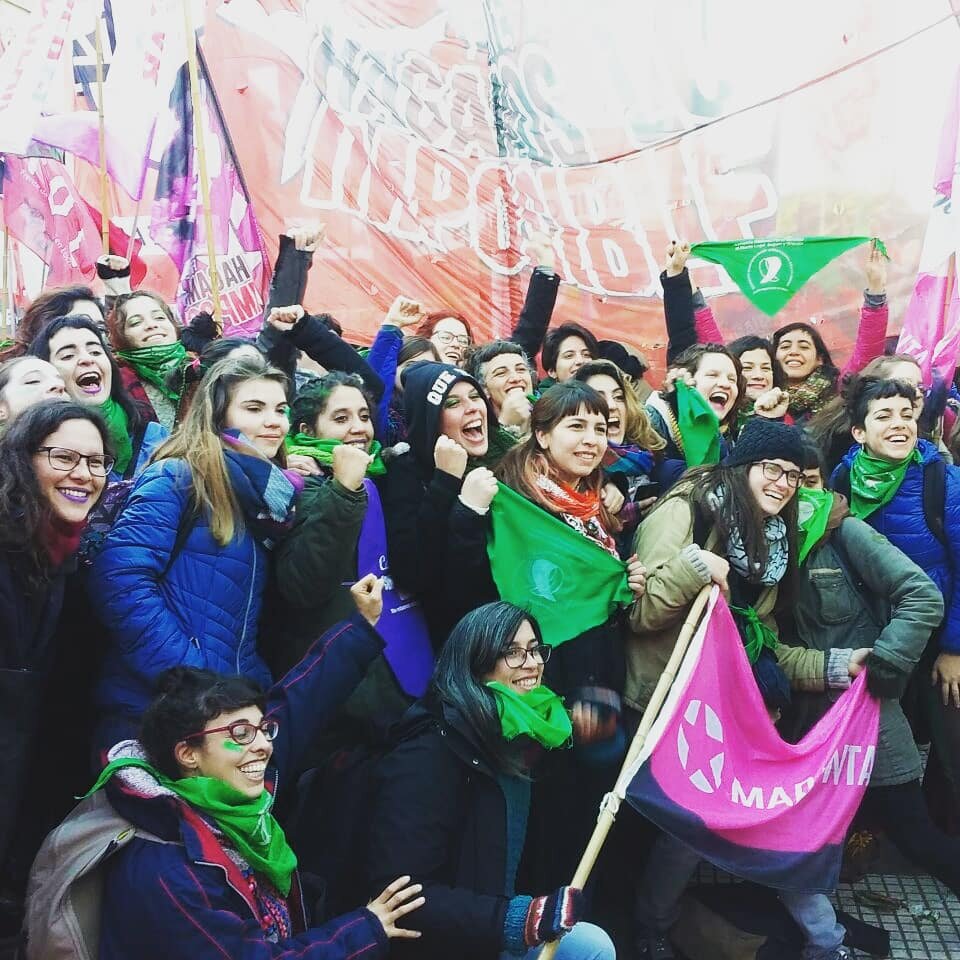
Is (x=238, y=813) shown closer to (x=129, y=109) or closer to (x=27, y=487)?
(x=27, y=487)

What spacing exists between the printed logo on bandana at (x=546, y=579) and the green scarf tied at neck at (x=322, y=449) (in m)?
0.61

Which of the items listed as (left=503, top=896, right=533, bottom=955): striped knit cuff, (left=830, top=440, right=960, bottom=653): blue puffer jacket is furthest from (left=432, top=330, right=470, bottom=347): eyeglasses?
(left=503, top=896, right=533, bottom=955): striped knit cuff

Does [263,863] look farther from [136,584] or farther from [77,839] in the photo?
[136,584]

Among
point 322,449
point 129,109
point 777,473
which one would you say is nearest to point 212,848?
point 322,449

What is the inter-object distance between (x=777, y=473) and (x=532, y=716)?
4.39 feet

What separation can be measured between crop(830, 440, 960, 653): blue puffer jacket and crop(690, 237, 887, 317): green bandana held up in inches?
62.8

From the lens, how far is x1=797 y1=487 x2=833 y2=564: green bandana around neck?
151 inches

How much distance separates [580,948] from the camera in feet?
9.35

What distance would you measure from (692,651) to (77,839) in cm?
182

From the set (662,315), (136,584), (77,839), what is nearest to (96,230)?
(662,315)

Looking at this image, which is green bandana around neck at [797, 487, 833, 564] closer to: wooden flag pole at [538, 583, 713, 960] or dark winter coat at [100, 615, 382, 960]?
wooden flag pole at [538, 583, 713, 960]

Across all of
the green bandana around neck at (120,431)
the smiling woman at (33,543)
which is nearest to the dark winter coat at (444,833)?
the smiling woman at (33,543)

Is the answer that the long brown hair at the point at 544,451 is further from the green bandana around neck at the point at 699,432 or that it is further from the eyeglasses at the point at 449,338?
the eyeglasses at the point at 449,338

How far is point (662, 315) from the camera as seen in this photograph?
6.21 m
